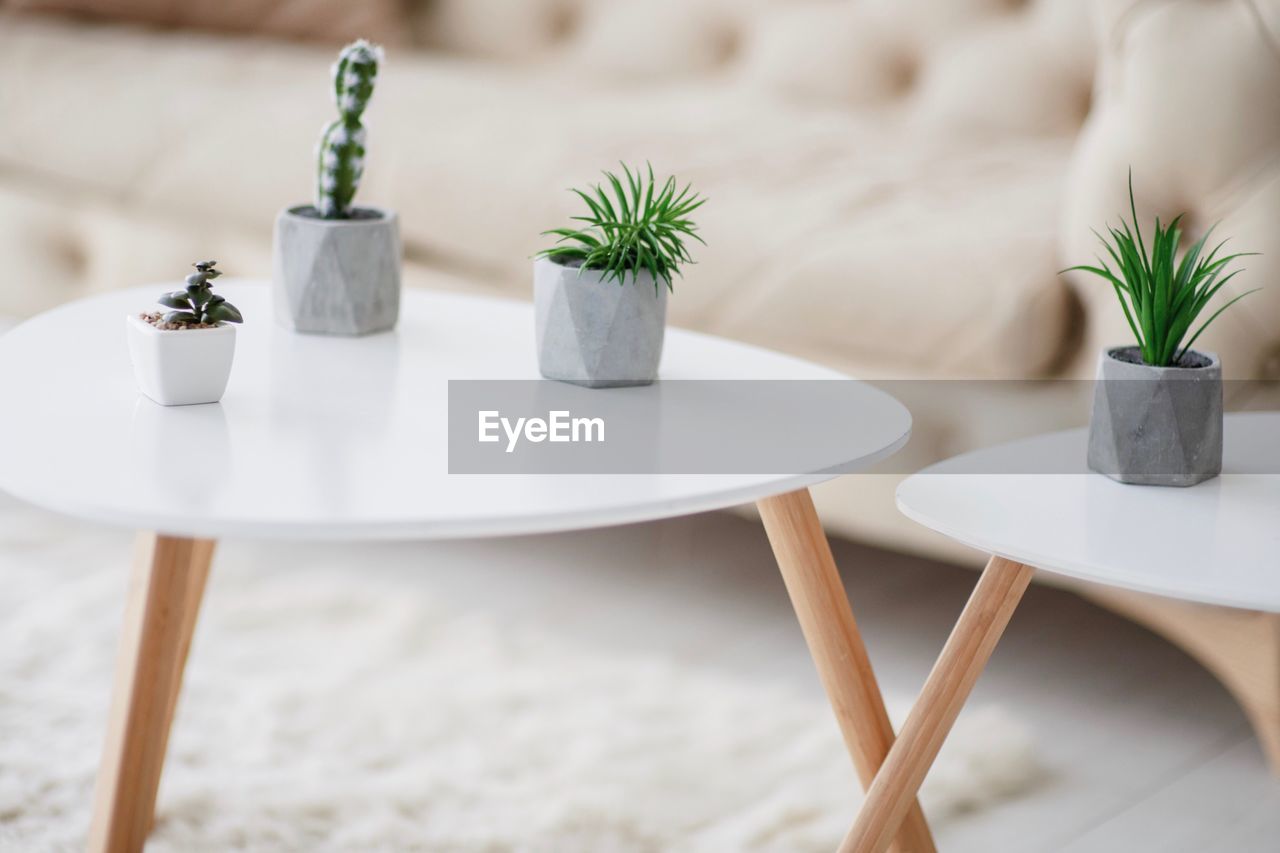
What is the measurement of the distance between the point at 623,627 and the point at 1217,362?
69 cm

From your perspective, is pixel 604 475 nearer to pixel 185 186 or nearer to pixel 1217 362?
pixel 1217 362

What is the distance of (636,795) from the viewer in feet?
3.56

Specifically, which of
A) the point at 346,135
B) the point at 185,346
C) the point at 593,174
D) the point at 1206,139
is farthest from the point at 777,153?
the point at 185,346

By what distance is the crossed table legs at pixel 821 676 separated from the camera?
0.81 meters

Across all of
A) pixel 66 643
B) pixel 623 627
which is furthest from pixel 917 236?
pixel 66 643

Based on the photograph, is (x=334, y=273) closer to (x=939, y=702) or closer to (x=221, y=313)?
(x=221, y=313)

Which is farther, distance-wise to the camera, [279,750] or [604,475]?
[279,750]

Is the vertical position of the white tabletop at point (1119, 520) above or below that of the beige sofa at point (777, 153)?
below

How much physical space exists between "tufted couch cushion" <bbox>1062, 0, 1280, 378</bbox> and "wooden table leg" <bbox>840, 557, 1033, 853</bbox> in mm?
406

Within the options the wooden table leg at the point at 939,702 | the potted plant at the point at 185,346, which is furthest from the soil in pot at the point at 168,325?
the wooden table leg at the point at 939,702

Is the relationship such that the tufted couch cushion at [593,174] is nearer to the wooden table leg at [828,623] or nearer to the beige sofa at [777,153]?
the beige sofa at [777,153]

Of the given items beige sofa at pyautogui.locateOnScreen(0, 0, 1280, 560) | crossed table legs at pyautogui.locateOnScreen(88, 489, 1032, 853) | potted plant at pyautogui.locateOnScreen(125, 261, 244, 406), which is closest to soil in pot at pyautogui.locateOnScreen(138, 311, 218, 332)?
potted plant at pyautogui.locateOnScreen(125, 261, 244, 406)

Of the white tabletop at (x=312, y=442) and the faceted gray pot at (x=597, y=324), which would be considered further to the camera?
the faceted gray pot at (x=597, y=324)

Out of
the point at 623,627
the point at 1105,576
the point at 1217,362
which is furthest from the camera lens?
the point at 623,627
